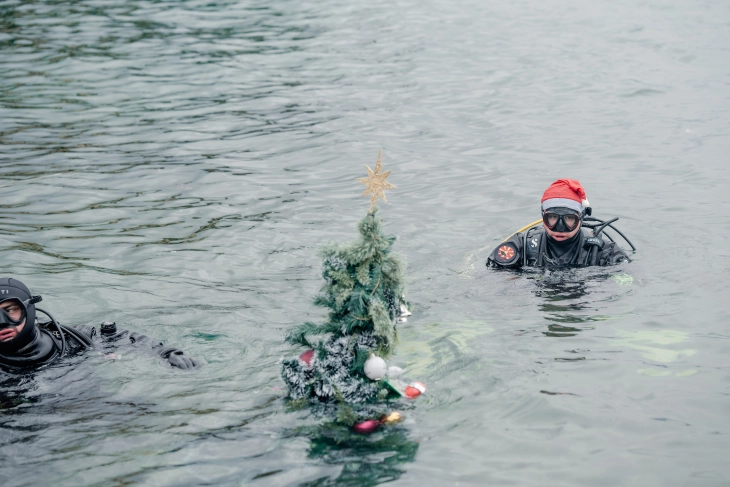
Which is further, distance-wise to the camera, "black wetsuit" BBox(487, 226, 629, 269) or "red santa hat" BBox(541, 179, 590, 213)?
"black wetsuit" BBox(487, 226, 629, 269)

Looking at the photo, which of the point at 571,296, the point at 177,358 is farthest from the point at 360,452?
the point at 571,296

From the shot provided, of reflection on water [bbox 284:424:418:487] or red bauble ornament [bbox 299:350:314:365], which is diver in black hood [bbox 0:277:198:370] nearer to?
red bauble ornament [bbox 299:350:314:365]

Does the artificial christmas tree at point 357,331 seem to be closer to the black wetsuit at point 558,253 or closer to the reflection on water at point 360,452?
the reflection on water at point 360,452

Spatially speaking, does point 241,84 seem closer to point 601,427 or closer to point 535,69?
point 535,69

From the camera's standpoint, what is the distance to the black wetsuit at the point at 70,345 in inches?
234

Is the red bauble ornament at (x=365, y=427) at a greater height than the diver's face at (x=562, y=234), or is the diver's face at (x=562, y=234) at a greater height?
the diver's face at (x=562, y=234)

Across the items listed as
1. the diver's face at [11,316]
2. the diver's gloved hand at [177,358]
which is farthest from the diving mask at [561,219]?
the diver's face at [11,316]

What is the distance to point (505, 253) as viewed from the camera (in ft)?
25.7

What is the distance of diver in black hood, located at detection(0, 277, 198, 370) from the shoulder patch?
10.5ft

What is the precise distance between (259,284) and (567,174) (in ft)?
16.6

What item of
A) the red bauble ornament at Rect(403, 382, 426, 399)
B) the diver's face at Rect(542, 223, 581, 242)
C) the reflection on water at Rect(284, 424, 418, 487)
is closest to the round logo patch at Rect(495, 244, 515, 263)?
the diver's face at Rect(542, 223, 581, 242)

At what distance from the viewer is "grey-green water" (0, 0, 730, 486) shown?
4938 mm

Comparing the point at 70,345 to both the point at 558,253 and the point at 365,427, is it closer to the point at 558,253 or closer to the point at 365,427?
the point at 365,427

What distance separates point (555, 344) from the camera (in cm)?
630
